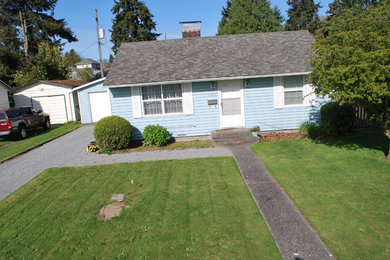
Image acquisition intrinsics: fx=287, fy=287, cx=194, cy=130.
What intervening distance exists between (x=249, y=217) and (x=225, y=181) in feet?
7.01

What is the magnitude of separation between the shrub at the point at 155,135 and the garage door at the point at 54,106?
12.0 meters

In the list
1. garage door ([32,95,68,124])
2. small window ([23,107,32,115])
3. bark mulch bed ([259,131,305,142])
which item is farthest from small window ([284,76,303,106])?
garage door ([32,95,68,124])

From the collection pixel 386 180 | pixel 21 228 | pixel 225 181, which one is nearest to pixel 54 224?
pixel 21 228

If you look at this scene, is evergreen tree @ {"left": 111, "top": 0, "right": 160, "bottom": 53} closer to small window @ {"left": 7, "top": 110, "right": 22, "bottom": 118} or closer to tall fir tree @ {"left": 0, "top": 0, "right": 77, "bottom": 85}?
tall fir tree @ {"left": 0, "top": 0, "right": 77, "bottom": 85}

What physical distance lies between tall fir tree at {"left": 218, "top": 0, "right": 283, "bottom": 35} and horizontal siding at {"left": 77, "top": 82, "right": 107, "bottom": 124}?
51.6ft

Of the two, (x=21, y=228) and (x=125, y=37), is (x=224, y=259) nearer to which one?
(x=21, y=228)

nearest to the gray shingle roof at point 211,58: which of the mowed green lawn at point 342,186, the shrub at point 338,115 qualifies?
the shrub at point 338,115

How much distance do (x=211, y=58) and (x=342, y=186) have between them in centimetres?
904

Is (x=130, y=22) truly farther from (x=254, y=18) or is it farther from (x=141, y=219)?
(x=141, y=219)

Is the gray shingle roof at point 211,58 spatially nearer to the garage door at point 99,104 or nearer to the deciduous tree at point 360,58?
the deciduous tree at point 360,58

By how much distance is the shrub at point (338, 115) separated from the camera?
11.9 m

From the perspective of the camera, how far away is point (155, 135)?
12.1 metres

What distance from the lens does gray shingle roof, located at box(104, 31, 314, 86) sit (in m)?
12.7

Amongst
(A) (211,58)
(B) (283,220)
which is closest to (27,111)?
(A) (211,58)
